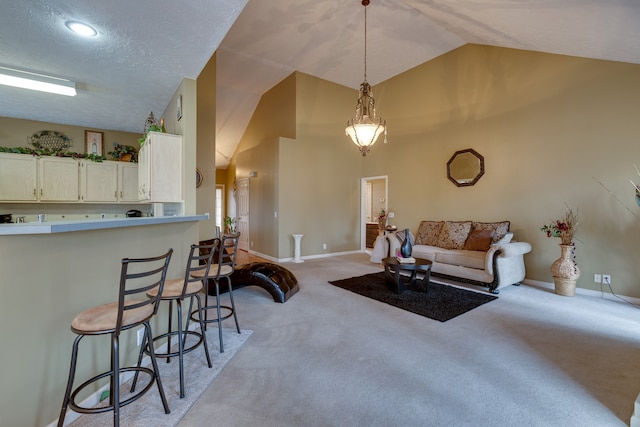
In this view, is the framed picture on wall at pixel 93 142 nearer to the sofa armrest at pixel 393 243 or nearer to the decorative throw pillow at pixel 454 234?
the sofa armrest at pixel 393 243

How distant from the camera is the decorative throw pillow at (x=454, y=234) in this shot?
5246 millimetres

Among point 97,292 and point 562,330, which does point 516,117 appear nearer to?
point 562,330

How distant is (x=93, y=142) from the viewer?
188 inches

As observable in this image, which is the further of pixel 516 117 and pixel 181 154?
pixel 516 117

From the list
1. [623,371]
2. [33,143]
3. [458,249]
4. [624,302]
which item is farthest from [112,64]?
[624,302]

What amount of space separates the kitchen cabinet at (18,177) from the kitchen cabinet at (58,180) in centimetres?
7

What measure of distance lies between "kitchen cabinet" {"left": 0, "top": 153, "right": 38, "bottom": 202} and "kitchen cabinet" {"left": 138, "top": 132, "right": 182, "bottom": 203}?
222 centimetres

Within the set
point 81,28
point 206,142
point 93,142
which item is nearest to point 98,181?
point 93,142

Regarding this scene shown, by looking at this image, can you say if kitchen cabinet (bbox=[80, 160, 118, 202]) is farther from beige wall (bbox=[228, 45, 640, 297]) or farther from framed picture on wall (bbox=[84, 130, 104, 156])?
beige wall (bbox=[228, 45, 640, 297])

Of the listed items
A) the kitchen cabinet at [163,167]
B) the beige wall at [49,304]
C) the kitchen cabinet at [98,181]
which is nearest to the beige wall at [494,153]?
the kitchen cabinet at [98,181]

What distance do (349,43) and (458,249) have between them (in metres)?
4.39

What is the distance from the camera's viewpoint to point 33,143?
14.3 feet

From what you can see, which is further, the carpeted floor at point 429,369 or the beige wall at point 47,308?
the carpeted floor at point 429,369

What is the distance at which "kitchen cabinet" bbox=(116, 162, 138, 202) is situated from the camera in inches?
184
